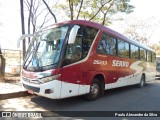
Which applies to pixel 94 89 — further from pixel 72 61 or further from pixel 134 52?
pixel 134 52

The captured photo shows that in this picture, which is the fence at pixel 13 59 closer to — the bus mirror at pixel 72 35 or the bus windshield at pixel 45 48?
the bus windshield at pixel 45 48

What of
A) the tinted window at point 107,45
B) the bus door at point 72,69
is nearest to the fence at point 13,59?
the tinted window at point 107,45

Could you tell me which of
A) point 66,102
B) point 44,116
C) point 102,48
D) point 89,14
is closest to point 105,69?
point 102,48

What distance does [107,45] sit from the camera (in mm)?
11023

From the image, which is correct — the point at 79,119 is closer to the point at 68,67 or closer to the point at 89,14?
the point at 68,67

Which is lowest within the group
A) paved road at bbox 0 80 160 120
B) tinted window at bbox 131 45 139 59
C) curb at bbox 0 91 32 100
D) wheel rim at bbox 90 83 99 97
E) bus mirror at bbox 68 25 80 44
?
paved road at bbox 0 80 160 120

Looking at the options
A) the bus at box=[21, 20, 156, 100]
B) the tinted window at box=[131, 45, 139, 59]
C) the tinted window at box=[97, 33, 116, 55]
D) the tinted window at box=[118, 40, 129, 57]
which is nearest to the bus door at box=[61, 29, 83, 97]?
the bus at box=[21, 20, 156, 100]

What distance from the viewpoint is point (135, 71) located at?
1498cm

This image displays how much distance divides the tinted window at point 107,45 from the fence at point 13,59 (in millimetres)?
7324

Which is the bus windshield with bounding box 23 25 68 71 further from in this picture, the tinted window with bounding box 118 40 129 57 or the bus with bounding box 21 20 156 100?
the tinted window with bounding box 118 40 129 57

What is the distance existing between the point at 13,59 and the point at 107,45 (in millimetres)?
9405

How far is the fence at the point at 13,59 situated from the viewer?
667 inches

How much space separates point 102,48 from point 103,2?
49.6 feet

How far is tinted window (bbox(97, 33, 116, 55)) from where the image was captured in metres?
10.5
